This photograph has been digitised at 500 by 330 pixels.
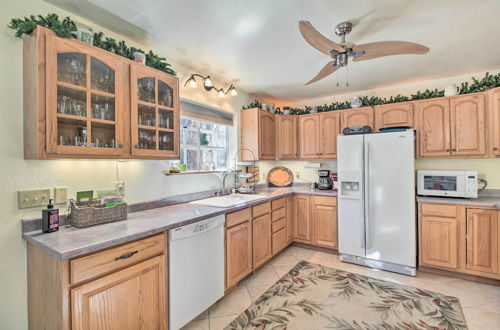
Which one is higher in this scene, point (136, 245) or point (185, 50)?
point (185, 50)

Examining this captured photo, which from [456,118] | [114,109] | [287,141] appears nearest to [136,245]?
[114,109]

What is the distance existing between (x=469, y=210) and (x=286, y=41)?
8.50 ft

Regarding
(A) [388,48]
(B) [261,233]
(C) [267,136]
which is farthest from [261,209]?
(A) [388,48]

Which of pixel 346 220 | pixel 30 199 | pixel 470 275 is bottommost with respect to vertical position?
pixel 470 275

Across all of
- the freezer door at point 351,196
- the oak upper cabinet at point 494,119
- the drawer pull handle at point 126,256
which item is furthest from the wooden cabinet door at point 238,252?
the oak upper cabinet at point 494,119

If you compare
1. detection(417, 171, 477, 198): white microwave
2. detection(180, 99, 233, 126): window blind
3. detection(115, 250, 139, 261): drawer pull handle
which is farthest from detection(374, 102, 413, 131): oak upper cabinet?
detection(115, 250, 139, 261): drawer pull handle

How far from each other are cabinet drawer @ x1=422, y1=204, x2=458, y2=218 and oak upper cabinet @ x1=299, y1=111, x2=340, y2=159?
4.22 ft

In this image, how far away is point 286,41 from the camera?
2.08 meters

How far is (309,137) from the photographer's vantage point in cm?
372

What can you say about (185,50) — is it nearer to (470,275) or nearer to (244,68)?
(244,68)

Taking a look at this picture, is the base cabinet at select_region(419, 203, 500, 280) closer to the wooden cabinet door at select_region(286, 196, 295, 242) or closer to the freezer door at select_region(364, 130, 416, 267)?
the freezer door at select_region(364, 130, 416, 267)

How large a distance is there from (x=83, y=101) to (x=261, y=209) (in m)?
1.95

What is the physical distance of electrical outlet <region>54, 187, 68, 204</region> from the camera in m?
1.59

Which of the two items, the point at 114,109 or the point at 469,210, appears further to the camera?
the point at 469,210
